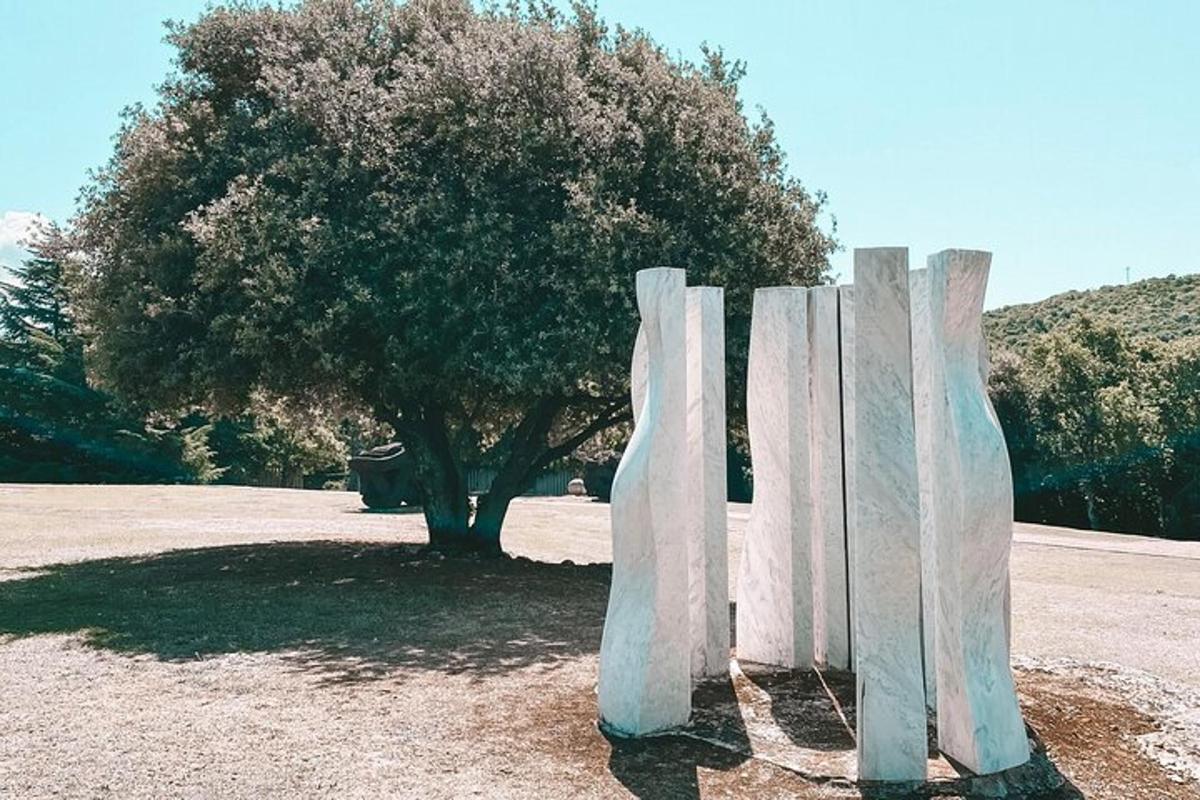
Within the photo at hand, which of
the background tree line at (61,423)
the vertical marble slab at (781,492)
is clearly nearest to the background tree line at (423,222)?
the vertical marble slab at (781,492)

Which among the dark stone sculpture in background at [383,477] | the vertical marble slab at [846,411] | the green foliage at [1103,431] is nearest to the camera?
the vertical marble slab at [846,411]

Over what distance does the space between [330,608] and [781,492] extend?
646 cm

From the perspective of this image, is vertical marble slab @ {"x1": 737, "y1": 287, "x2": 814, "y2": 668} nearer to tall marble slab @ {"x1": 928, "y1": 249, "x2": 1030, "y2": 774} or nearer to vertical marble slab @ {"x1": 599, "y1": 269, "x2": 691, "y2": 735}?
vertical marble slab @ {"x1": 599, "y1": 269, "x2": 691, "y2": 735}

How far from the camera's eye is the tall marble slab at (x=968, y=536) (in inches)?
222

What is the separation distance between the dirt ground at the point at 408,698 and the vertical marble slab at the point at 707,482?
1.42 feet

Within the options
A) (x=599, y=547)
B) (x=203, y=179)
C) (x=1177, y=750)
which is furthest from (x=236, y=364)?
(x=1177, y=750)

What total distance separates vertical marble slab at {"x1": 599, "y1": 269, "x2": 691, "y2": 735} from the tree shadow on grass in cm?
246

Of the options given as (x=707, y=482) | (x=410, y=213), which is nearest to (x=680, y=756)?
(x=707, y=482)

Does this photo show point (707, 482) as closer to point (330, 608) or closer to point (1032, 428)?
point (330, 608)

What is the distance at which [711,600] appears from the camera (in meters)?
7.88

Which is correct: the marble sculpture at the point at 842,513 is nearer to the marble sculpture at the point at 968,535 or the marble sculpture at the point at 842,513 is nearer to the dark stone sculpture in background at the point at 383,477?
the marble sculpture at the point at 968,535

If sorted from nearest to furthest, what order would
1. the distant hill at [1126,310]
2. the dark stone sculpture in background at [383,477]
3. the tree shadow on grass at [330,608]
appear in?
the tree shadow on grass at [330,608], the dark stone sculpture in background at [383,477], the distant hill at [1126,310]

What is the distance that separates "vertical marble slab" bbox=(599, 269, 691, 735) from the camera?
6.41 meters

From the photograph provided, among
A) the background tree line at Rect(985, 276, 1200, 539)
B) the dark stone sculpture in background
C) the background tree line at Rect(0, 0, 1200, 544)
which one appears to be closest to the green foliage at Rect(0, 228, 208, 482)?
the dark stone sculpture in background
